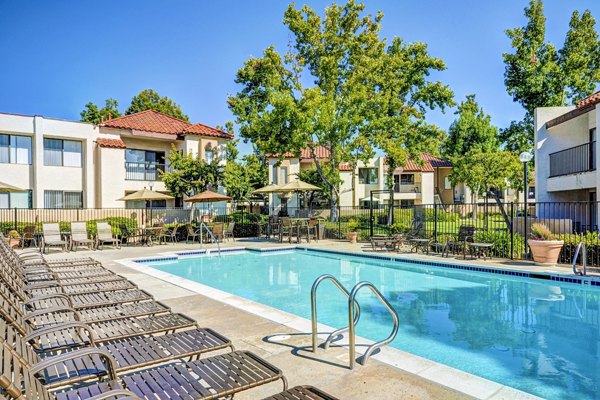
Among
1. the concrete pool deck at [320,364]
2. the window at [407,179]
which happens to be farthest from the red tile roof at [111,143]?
the window at [407,179]

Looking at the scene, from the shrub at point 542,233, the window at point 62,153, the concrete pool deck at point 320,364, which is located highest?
the window at point 62,153

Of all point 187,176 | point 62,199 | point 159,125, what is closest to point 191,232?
point 187,176

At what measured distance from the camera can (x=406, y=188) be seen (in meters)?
43.5

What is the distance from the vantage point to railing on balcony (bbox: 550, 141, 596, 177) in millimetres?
16092

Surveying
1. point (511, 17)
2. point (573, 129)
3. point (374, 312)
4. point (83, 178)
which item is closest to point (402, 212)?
point (573, 129)

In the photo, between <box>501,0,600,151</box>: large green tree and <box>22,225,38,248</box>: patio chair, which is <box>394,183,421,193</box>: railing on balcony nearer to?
<box>501,0,600,151</box>: large green tree

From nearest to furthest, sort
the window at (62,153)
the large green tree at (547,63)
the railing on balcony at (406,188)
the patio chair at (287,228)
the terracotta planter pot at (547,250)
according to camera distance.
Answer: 1. the terracotta planter pot at (547,250)
2. the patio chair at (287,228)
3. the large green tree at (547,63)
4. the window at (62,153)
5. the railing on balcony at (406,188)

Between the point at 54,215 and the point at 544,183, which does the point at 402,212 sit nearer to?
the point at 544,183

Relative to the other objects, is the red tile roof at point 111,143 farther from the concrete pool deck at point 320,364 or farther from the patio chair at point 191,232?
the concrete pool deck at point 320,364

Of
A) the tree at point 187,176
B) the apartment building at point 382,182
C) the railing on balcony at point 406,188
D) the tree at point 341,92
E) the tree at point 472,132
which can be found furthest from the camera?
the railing on balcony at point 406,188

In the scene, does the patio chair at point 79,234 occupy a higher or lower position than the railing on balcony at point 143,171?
lower

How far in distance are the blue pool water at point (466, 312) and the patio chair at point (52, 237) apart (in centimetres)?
464

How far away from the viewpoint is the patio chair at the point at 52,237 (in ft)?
52.3

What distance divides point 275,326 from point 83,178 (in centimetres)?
2459
